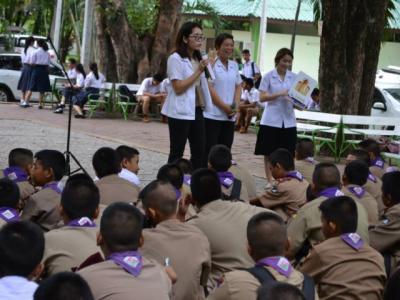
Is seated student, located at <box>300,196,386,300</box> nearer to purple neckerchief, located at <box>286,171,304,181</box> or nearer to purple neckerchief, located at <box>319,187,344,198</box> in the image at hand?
purple neckerchief, located at <box>319,187,344,198</box>

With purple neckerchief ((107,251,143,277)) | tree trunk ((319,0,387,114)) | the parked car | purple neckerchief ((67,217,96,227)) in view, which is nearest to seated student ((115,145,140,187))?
purple neckerchief ((67,217,96,227))

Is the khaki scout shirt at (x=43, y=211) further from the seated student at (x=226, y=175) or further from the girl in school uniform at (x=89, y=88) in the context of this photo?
the girl in school uniform at (x=89, y=88)

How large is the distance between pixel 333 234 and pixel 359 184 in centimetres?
173

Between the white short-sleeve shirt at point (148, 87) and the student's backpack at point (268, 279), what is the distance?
14.1 meters

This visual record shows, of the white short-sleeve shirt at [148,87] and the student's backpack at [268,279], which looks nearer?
the student's backpack at [268,279]

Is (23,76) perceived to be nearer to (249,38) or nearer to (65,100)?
(65,100)

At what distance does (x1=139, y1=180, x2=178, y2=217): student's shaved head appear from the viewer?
4551 millimetres

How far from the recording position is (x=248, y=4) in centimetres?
3000

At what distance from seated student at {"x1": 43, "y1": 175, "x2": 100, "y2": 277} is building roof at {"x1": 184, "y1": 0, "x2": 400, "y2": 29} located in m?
25.1

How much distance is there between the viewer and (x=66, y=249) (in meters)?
4.11

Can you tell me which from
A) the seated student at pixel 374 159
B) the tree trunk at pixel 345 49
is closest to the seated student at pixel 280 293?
the seated student at pixel 374 159

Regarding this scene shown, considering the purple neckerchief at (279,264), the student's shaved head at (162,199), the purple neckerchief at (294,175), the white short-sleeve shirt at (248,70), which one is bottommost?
the purple neckerchief at (294,175)

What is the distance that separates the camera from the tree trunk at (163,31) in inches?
728

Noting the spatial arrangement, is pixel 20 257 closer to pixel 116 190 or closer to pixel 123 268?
pixel 123 268
